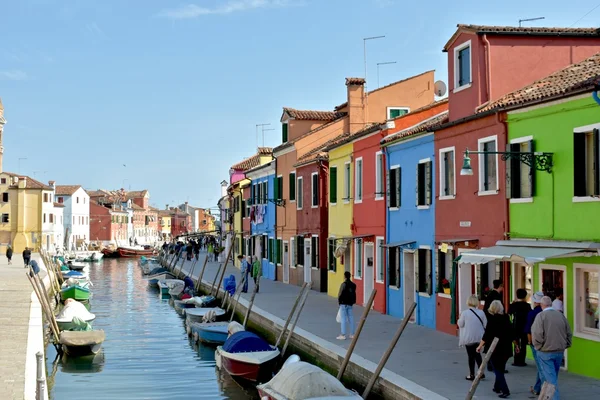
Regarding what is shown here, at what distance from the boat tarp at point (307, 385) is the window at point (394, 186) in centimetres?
929

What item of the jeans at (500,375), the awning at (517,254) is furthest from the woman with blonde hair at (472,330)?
the awning at (517,254)

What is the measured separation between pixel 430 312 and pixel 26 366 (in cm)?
961

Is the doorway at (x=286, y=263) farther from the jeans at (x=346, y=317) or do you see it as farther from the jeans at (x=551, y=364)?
the jeans at (x=551, y=364)

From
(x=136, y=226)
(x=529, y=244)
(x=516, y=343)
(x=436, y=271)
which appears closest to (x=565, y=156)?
(x=529, y=244)

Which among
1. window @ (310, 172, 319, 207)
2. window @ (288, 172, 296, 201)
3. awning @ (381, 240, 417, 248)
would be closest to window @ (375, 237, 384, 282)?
awning @ (381, 240, 417, 248)

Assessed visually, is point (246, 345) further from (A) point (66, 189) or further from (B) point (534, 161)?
(A) point (66, 189)

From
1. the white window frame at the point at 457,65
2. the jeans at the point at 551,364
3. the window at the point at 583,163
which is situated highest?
the white window frame at the point at 457,65

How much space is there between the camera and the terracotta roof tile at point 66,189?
10056cm

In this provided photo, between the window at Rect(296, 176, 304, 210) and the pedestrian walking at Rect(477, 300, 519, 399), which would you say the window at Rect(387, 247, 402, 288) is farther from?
the window at Rect(296, 176, 304, 210)

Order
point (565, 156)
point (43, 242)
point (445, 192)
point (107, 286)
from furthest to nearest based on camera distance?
1. point (43, 242)
2. point (107, 286)
3. point (445, 192)
4. point (565, 156)

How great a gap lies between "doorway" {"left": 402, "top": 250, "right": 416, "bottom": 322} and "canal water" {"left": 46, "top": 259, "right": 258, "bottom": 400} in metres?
5.40

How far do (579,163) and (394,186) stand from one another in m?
9.05

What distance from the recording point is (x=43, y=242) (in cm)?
8562

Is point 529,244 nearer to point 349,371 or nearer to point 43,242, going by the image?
point 349,371
